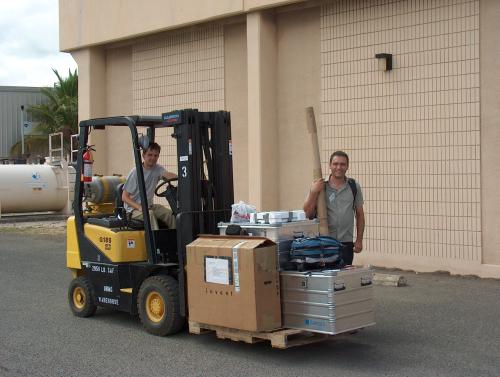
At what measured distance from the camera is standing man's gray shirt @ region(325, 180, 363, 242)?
7.84 meters

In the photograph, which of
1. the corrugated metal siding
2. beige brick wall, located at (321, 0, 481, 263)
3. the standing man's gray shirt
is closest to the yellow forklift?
the standing man's gray shirt

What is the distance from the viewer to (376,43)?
487 inches

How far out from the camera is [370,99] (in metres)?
12.4

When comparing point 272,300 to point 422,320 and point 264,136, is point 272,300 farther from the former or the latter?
point 264,136

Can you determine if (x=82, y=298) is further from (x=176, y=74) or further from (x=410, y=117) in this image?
(x=176, y=74)

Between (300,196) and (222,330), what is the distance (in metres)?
6.78

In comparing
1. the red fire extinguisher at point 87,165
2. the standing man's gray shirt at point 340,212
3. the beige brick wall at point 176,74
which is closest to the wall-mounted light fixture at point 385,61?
the beige brick wall at point 176,74

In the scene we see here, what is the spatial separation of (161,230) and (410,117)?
5.40 m

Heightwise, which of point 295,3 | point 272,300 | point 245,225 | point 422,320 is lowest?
point 422,320

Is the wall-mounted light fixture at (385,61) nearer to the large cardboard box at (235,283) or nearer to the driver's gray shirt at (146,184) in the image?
the driver's gray shirt at (146,184)

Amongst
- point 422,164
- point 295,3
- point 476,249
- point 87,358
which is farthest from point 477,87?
point 87,358

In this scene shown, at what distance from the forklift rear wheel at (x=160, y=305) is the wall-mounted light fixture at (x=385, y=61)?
6.05m

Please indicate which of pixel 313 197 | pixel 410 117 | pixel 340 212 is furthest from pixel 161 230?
pixel 410 117

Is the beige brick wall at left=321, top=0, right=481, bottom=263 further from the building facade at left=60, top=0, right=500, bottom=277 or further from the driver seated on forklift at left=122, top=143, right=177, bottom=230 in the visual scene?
the driver seated on forklift at left=122, top=143, right=177, bottom=230
